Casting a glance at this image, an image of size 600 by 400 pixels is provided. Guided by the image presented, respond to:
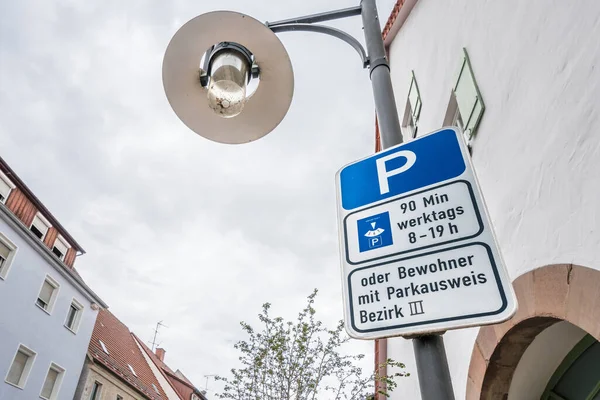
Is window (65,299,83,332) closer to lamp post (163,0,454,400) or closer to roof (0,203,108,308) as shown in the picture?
roof (0,203,108,308)

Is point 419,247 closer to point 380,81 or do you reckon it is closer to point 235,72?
point 380,81

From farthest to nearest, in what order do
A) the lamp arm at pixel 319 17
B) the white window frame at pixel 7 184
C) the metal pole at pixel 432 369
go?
the white window frame at pixel 7 184
the lamp arm at pixel 319 17
the metal pole at pixel 432 369

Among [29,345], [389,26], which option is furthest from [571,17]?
[29,345]

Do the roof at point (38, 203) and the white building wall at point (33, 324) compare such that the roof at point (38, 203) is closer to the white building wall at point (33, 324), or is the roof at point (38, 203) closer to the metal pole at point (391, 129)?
the white building wall at point (33, 324)

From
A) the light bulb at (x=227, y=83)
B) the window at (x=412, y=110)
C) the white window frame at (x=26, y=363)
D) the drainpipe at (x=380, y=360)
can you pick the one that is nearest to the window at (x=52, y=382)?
the white window frame at (x=26, y=363)

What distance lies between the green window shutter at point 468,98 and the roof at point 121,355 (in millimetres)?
19750

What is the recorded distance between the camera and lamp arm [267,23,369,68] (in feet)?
9.77

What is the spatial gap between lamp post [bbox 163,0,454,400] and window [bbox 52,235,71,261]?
17477 millimetres

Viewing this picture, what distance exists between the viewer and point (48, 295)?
1686 centimetres

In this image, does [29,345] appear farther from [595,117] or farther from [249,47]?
[595,117]

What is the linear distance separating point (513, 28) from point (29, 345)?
17.2 meters

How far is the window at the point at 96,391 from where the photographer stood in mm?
18969

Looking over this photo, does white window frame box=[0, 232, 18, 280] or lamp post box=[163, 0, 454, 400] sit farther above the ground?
white window frame box=[0, 232, 18, 280]

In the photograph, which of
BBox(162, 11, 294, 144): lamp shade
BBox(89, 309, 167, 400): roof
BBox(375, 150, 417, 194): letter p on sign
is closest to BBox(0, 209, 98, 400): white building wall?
BBox(89, 309, 167, 400): roof
